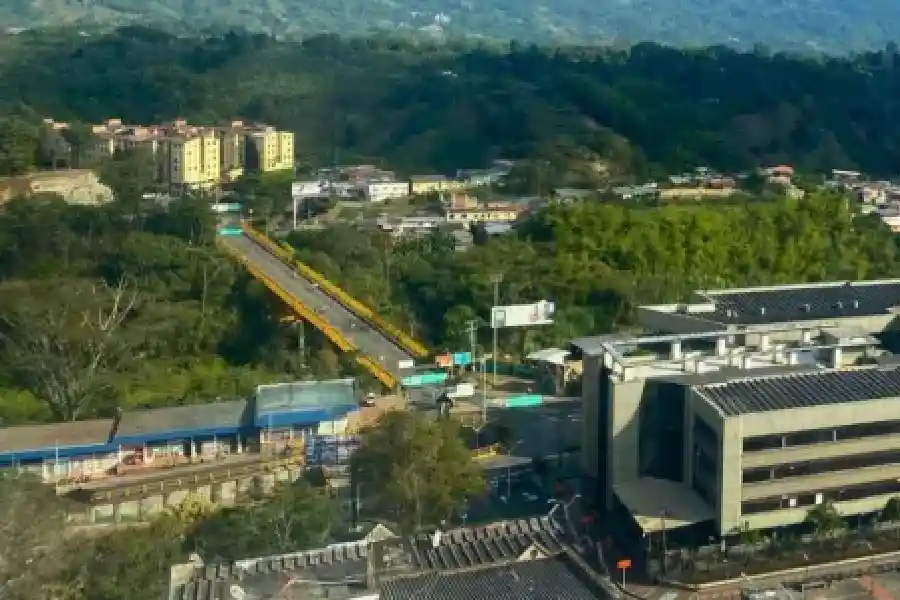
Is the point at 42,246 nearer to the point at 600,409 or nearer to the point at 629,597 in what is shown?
the point at 600,409

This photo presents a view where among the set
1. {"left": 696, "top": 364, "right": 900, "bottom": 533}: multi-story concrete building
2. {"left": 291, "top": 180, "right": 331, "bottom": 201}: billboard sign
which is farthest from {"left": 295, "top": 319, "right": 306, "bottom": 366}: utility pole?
{"left": 291, "top": 180, "right": 331, "bottom": 201}: billboard sign

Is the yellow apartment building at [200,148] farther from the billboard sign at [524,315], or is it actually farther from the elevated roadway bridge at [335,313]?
the billboard sign at [524,315]

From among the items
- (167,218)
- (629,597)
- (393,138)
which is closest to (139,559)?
(629,597)

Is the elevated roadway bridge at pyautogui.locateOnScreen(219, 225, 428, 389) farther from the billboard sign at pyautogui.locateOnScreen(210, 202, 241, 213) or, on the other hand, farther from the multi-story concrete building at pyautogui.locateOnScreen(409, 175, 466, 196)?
the multi-story concrete building at pyautogui.locateOnScreen(409, 175, 466, 196)

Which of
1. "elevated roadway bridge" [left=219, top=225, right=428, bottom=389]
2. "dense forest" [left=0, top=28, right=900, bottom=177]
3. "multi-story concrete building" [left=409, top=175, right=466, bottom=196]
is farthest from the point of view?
"dense forest" [left=0, top=28, right=900, bottom=177]

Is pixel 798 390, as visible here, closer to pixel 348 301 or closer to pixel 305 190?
pixel 348 301

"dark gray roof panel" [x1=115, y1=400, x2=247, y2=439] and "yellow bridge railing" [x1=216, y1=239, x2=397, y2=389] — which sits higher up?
"yellow bridge railing" [x1=216, y1=239, x2=397, y2=389]

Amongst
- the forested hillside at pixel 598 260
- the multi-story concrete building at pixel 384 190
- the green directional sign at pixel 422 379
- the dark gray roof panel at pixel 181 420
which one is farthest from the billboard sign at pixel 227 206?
the dark gray roof panel at pixel 181 420
